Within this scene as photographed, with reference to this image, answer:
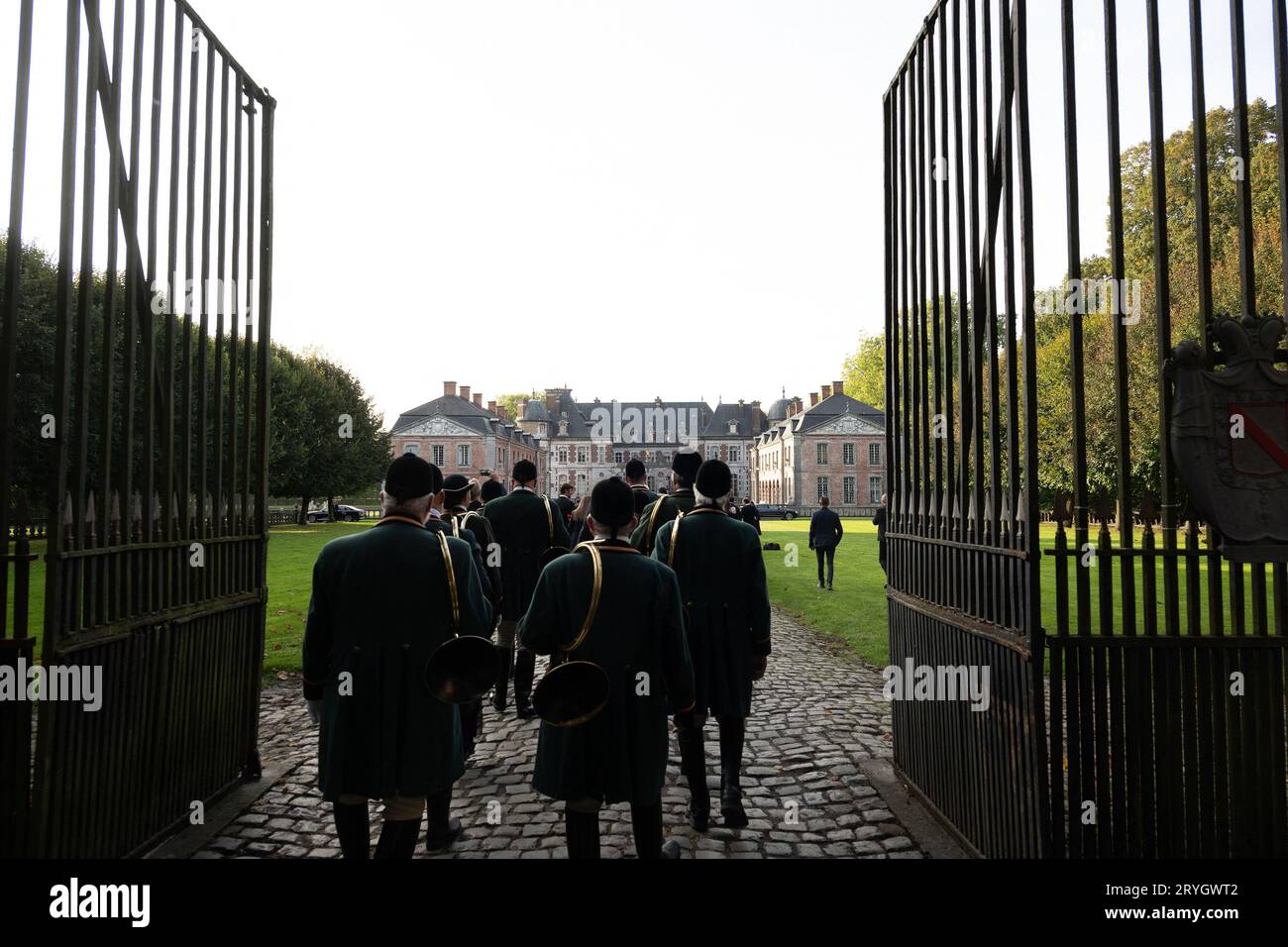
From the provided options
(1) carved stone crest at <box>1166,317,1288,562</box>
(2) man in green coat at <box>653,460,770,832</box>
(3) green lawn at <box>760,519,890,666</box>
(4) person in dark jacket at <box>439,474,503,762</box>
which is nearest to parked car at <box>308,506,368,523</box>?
(3) green lawn at <box>760,519,890,666</box>

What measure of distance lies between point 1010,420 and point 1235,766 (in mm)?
2045

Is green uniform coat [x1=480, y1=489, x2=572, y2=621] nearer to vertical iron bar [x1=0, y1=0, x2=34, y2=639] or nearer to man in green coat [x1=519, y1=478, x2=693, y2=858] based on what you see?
man in green coat [x1=519, y1=478, x2=693, y2=858]

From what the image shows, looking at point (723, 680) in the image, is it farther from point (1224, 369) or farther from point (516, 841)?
point (1224, 369)

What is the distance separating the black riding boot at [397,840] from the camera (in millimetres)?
3867

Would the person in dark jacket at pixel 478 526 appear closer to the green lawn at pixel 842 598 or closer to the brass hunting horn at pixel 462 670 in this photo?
the green lawn at pixel 842 598

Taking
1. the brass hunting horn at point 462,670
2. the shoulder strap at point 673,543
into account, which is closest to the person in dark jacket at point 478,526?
the shoulder strap at point 673,543

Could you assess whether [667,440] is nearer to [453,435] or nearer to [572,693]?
[453,435]

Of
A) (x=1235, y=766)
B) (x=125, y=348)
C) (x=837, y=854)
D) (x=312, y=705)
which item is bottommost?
(x=837, y=854)

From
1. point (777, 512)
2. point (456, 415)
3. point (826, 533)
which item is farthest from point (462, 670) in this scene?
point (456, 415)

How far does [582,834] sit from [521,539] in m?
4.44

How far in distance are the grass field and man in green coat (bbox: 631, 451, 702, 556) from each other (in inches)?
121
